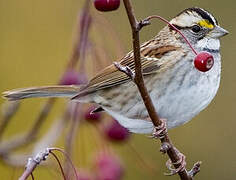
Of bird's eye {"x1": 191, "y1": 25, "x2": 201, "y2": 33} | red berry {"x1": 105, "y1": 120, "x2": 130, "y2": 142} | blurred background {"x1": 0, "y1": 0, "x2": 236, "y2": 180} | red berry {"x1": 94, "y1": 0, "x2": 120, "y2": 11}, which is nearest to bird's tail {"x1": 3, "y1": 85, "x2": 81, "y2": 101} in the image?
red berry {"x1": 105, "y1": 120, "x2": 130, "y2": 142}

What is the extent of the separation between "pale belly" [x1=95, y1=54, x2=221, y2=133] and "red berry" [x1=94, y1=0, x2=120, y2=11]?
90cm

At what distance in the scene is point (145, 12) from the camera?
6.19m

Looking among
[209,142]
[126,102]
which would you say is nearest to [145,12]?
[209,142]

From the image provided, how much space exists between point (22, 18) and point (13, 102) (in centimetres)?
250

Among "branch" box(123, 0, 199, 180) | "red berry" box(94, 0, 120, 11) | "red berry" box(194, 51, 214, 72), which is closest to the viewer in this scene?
"branch" box(123, 0, 199, 180)

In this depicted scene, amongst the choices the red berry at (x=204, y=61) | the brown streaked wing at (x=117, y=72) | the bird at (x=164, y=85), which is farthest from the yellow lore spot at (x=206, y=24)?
the red berry at (x=204, y=61)

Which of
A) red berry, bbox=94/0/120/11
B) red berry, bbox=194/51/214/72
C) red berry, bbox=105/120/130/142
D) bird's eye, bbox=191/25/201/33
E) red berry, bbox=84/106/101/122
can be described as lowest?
red berry, bbox=105/120/130/142

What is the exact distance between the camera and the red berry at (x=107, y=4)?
293 centimetres

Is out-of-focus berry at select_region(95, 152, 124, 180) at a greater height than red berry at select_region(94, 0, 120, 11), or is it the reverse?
red berry at select_region(94, 0, 120, 11)

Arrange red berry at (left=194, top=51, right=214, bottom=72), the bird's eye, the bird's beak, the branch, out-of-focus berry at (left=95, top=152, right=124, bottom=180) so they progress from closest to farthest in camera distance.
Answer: the branch, red berry at (left=194, top=51, right=214, bottom=72), out-of-focus berry at (left=95, top=152, right=124, bottom=180), the bird's beak, the bird's eye

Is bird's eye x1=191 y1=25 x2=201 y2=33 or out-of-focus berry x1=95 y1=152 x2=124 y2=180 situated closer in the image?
out-of-focus berry x1=95 y1=152 x2=124 y2=180

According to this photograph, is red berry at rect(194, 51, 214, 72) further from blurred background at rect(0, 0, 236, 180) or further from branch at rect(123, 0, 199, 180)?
blurred background at rect(0, 0, 236, 180)

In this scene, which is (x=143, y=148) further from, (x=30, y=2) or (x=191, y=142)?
(x=30, y=2)

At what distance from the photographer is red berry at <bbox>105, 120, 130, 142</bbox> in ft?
12.9
